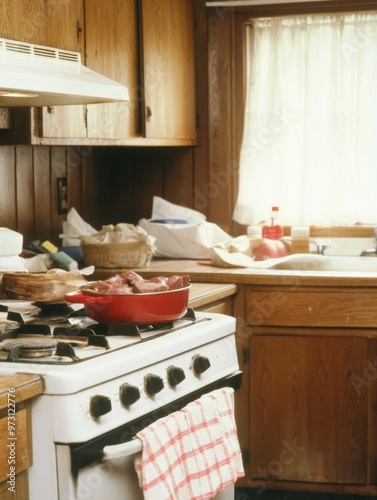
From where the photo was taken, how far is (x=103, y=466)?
1.88 meters

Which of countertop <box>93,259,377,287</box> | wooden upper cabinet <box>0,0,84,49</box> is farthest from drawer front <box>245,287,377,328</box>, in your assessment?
wooden upper cabinet <box>0,0,84,49</box>

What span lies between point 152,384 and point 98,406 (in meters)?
0.22

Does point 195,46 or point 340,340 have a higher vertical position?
point 195,46

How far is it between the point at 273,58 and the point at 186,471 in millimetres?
2415

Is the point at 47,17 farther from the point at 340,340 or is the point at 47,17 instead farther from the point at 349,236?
the point at 349,236

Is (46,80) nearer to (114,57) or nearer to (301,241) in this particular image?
(114,57)

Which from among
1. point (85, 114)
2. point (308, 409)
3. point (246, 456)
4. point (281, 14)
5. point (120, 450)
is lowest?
point (246, 456)

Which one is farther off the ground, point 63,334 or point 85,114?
point 85,114

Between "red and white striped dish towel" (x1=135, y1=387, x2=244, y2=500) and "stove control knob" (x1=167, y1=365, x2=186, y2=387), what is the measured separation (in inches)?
2.4

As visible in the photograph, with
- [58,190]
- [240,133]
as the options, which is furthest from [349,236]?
[58,190]

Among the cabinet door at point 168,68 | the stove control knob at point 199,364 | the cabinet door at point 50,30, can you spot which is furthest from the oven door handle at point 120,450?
the cabinet door at point 168,68

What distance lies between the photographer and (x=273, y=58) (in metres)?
3.98

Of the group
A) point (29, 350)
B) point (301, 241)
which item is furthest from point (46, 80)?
point (301, 241)

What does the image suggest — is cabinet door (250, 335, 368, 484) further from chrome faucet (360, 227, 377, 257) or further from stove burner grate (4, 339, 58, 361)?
stove burner grate (4, 339, 58, 361)
